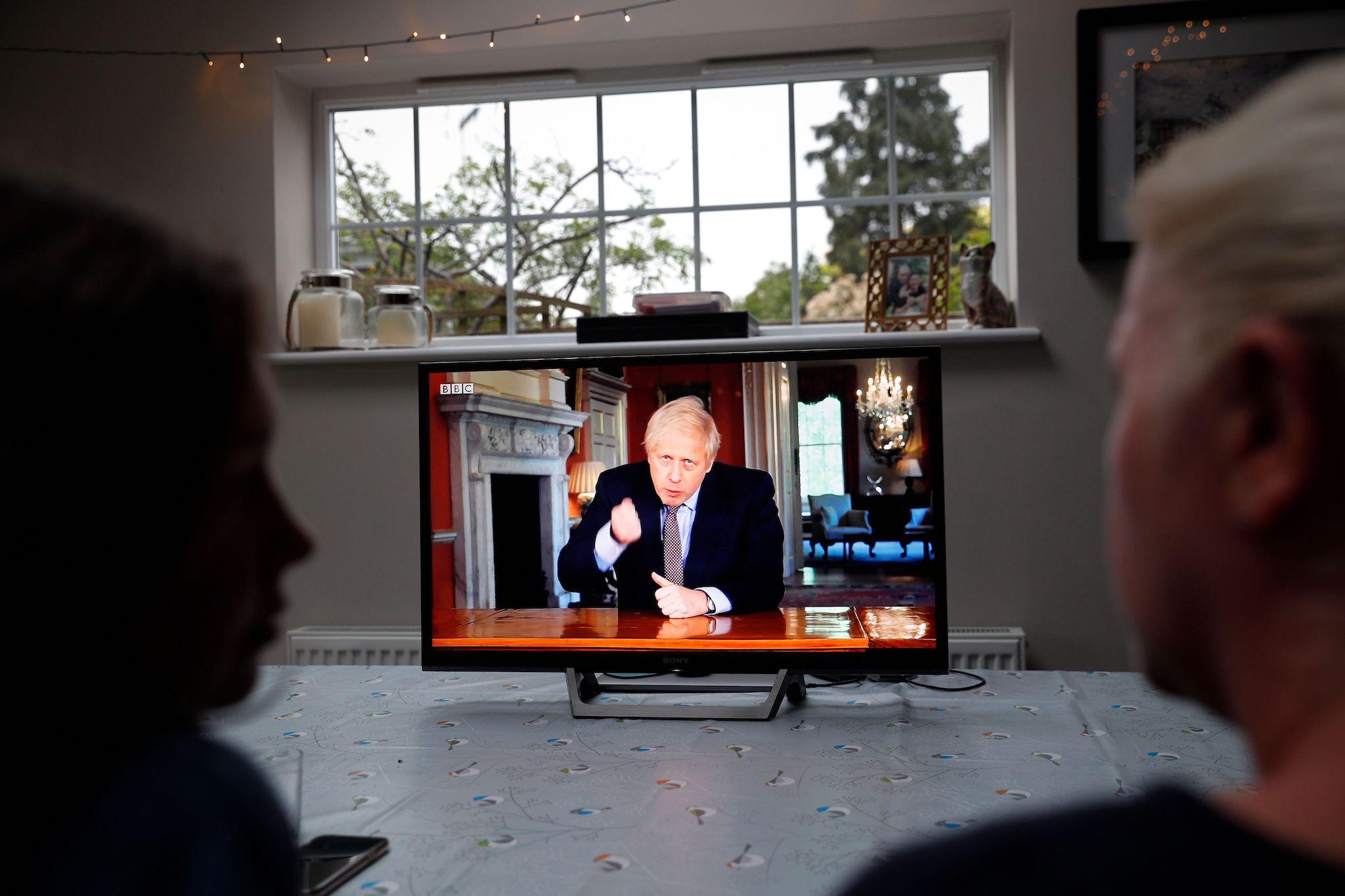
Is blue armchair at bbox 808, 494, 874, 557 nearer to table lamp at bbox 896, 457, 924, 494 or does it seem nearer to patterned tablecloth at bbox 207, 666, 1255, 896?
table lamp at bbox 896, 457, 924, 494

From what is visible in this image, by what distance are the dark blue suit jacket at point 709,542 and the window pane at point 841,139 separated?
4.27ft

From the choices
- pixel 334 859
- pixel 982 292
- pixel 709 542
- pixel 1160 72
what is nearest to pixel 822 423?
pixel 709 542

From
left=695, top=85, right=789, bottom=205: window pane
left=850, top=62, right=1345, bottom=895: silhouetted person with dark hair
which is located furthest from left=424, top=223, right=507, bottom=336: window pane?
left=850, top=62, right=1345, bottom=895: silhouetted person with dark hair

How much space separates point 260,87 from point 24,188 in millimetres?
2775

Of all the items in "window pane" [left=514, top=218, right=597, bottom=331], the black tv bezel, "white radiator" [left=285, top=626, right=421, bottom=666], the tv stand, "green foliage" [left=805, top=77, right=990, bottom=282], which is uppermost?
"green foliage" [left=805, top=77, right=990, bottom=282]

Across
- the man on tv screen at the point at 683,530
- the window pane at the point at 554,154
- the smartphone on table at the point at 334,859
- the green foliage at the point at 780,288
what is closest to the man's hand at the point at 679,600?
the man on tv screen at the point at 683,530

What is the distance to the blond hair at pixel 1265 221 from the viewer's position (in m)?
0.32

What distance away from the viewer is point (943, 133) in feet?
9.14

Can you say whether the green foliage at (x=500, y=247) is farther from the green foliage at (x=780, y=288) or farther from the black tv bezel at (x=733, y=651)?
the black tv bezel at (x=733, y=651)

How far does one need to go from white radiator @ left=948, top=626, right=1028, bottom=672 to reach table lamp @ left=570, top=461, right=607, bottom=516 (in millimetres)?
1048

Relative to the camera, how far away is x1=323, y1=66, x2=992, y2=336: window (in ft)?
9.18

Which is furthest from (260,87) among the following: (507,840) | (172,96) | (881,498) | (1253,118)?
(1253,118)

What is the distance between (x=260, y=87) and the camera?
2879 mm

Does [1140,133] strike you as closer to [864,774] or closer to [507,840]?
[864,774]
